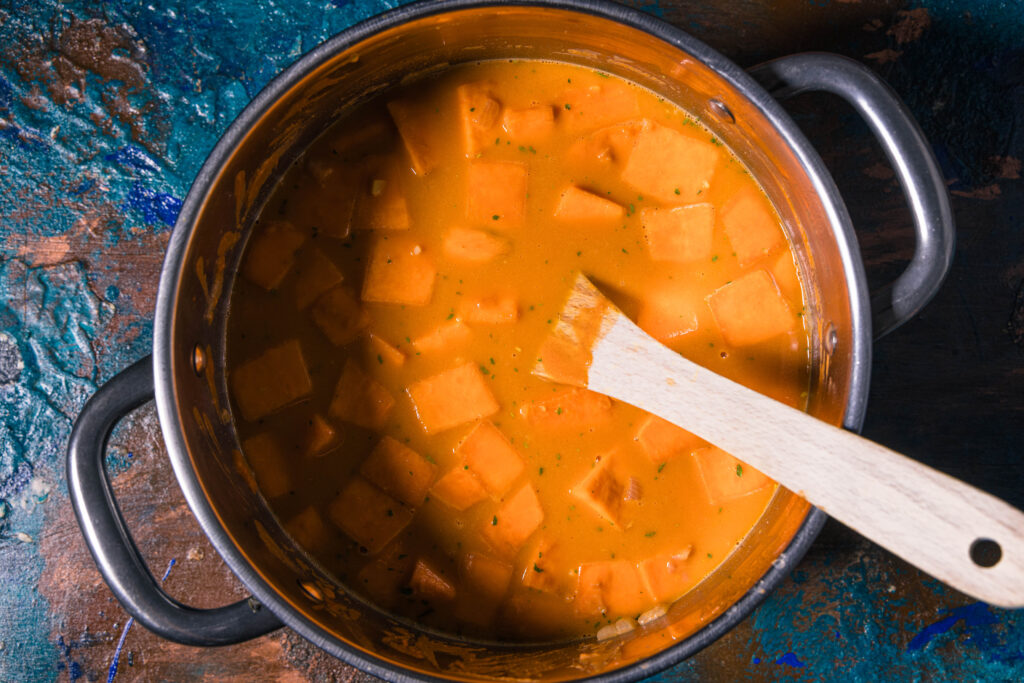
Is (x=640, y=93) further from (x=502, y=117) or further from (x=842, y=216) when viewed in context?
(x=842, y=216)

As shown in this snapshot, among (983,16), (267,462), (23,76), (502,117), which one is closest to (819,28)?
(983,16)

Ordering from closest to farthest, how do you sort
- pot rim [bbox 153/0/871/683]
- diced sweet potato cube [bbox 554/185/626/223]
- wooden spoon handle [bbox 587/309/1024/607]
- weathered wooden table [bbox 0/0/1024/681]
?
wooden spoon handle [bbox 587/309/1024/607] < pot rim [bbox 153/0/871/683] < diced sweet potato cube [bbox 554/185/626/223] < weathered wooden table [bbox 0/0/1024/681]

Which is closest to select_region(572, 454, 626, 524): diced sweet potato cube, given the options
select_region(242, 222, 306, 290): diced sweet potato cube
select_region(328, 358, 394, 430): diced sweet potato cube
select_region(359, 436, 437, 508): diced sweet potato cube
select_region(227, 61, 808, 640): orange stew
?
select_region(227, 61, 808, 640): orange stew

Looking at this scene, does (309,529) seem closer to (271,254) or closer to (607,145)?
(271,254)

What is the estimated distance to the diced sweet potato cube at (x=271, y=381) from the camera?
1.63 meters

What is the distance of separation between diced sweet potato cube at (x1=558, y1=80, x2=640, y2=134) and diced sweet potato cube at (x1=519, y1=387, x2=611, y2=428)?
60 centimetres

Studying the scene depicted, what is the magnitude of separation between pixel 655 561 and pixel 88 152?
5.47 ft

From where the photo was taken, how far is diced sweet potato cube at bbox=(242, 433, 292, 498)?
165cm

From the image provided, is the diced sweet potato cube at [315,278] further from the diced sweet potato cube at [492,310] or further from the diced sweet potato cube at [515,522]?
the diced sweet potato cube at [515,522]

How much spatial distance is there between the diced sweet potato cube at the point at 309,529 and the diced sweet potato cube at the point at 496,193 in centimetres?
77

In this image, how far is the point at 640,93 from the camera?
171cm

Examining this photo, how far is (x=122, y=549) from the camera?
138 cm

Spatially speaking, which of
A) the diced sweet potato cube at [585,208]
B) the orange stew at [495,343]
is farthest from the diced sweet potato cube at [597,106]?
the diced sweet potato cube at [585,208]

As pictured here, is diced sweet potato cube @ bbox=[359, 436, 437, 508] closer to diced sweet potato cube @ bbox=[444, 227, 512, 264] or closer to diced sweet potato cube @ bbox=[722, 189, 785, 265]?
diced sweet potato cube @ bbox=[444, 227, 512, 264]
